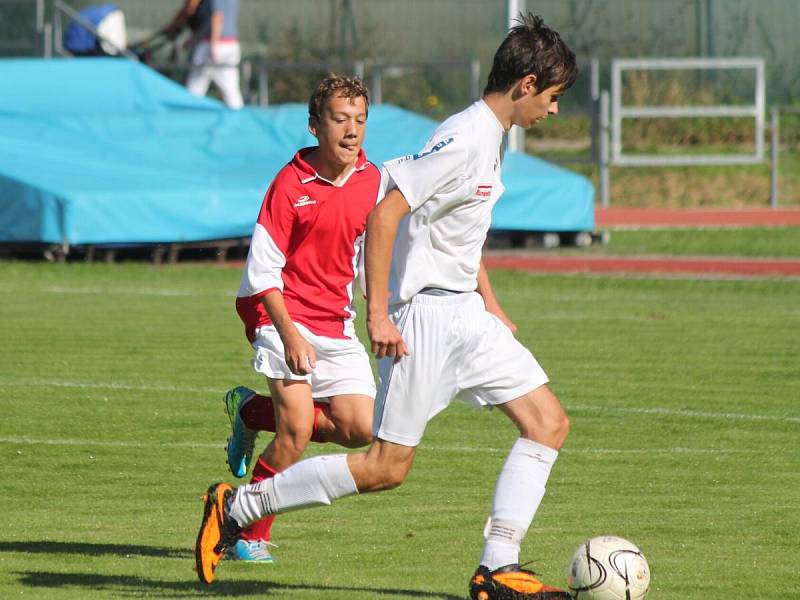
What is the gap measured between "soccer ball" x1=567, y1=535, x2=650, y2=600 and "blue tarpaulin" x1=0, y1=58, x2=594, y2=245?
44.6ft

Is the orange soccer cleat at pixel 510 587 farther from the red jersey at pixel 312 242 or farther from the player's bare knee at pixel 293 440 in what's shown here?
the red jersey at pixel 312 242

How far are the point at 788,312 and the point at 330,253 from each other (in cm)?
994

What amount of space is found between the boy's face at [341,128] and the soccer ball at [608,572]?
5.98ft

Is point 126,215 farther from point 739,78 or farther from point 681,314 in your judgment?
point 739,78

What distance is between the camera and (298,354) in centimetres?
655

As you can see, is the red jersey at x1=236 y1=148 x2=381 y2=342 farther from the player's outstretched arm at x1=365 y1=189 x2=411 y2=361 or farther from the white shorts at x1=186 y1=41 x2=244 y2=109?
the white shorts at x1=186 y1=41 x2=244 y2=109

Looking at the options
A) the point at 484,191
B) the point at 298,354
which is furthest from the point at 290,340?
the point at 484,191

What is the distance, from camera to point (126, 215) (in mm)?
19641


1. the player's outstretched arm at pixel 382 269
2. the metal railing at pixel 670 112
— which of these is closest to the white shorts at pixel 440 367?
the player's outstretched arm at pixel 382 269

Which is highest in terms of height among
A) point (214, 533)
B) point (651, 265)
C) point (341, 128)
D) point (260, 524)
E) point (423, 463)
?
point (341, 128)

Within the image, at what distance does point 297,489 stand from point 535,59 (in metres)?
1.74

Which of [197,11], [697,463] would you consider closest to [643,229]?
[197,11]

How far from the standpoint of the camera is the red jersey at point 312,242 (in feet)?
22.9

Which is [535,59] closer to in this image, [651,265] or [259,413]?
[259,413]
